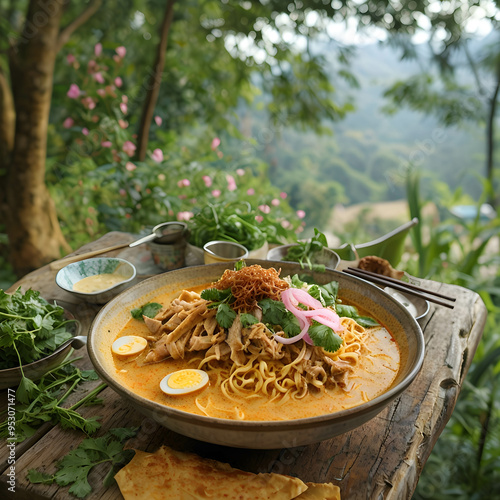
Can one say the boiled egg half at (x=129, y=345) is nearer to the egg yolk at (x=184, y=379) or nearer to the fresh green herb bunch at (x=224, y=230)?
the egg yolk at (x=184, y=379)

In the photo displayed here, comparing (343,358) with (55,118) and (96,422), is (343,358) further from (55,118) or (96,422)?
(55,118)

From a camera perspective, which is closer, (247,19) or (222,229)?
(222,229)

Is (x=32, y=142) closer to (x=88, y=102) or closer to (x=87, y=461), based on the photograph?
(x=88, y=102)

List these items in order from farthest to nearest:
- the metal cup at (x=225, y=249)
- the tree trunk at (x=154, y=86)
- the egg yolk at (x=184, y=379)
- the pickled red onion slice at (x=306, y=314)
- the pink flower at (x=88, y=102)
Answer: the tree trunk at (x=154, y=86)
the pink flower at (x=88, y=102)
the metal cup at (x=225, y=249)
the pickled red onion slice at (x=306, y=314)
the egg yolk at (x=184, y=379)

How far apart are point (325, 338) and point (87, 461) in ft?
3.37

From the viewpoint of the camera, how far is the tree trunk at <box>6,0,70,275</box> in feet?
15.2

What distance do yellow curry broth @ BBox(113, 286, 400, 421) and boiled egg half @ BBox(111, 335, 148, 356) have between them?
4 cm

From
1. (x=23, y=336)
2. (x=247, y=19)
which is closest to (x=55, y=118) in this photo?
(x=247, y=19)

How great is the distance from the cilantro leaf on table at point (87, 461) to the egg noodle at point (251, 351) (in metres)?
0.33

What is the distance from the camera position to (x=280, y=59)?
6.31m

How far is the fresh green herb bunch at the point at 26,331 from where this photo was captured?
5.91 ft

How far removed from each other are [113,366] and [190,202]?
349 cm

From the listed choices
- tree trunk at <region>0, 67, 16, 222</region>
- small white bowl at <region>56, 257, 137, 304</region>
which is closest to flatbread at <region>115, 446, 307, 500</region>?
small white bowl at <region>56, 257, 137, 304</region>

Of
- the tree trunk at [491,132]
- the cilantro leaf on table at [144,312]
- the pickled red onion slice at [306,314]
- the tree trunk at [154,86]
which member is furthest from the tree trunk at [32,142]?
the tree trunk at [491,132]
